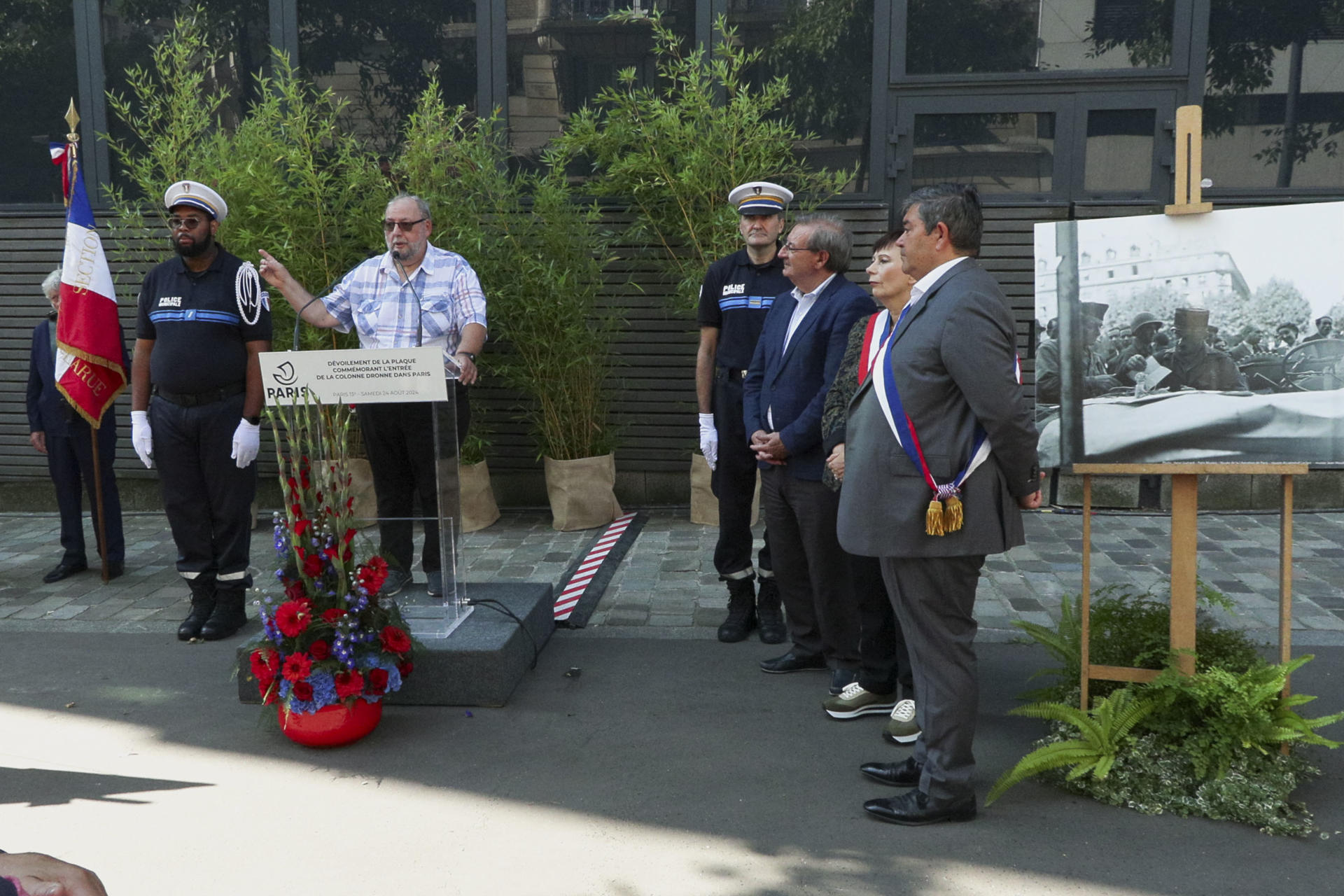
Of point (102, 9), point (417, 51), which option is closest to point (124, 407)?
point (102, 9)

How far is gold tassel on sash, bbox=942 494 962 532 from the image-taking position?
302 centimetres

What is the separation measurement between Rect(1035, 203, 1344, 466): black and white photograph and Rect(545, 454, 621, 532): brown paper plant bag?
13.4 ft

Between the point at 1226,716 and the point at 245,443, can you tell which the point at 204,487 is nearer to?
the point at 245,443

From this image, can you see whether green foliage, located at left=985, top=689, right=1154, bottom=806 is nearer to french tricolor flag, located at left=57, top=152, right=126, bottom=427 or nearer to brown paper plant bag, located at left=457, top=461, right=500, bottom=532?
brown paper plant bag, located at left=457, top=461, right=500, bottom=532

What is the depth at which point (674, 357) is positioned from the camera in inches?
304

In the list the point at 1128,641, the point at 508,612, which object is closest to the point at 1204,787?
the point at 1128,641

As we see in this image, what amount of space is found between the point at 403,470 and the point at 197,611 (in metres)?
1.28

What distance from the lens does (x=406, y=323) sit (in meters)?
4.84

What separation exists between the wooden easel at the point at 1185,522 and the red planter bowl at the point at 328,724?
2.44 m

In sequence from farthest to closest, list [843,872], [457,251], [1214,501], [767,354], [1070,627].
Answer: [1214,501], [457,251], [767,354], [1070,627], [843,872]

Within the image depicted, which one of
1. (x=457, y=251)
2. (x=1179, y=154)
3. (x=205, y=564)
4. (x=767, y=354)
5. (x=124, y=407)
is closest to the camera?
(x=1179, y=154)

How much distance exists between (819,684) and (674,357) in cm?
377

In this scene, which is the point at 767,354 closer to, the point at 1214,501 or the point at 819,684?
the point at 819,684

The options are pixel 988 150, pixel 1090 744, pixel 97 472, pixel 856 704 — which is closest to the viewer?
pixel 1090 744
